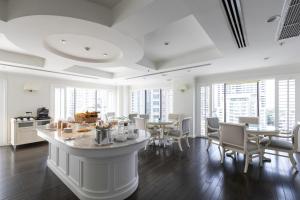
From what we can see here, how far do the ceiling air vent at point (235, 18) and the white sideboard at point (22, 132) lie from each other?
17.7 ft

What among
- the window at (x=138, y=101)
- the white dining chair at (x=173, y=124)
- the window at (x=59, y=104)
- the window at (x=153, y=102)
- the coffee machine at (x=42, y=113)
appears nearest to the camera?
the white dining chair at (x=173, y=124)

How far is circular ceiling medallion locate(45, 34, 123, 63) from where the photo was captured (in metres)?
2.40

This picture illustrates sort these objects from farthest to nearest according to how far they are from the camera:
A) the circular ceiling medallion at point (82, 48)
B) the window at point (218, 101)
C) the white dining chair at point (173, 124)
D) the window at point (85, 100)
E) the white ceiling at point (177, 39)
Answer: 1. the window at point (85, 100)
2. the window at point (218, 101)
3. the white dining chair at point (173, 124)
4. the white ceiling at point (177, 39)
5. the circular ceiling medallion at point (82, 48)

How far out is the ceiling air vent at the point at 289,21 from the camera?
164 cm

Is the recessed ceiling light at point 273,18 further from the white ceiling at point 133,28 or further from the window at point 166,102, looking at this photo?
the window at point 166,102

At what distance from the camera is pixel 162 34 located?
2.81 m

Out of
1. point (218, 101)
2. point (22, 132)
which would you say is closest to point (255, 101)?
point (218, 101)

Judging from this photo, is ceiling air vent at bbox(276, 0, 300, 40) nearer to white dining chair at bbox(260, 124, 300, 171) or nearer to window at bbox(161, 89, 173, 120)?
white dining chair at bbox(260, 124, 300, 171)

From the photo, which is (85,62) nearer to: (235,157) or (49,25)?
(49,25)

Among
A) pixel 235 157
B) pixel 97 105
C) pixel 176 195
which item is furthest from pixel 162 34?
pixel 97 105

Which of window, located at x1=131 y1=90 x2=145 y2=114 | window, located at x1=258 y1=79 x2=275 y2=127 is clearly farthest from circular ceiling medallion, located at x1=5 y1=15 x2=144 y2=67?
window, located at x1=131 y1=90 x2=145 y2=114

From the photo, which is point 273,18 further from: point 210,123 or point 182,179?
point 210,123

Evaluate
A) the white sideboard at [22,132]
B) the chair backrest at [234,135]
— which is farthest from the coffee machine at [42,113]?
the chair backrest at [234,135]

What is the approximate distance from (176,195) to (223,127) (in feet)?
6.00
